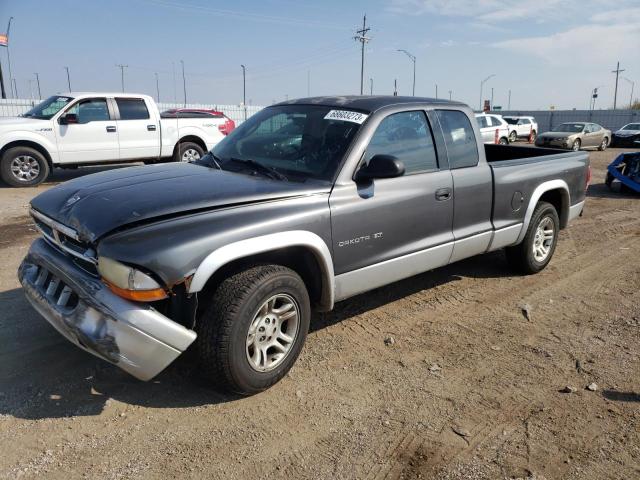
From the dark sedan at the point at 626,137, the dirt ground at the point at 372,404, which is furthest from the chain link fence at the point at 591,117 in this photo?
the dirt ground at the point at 372,404

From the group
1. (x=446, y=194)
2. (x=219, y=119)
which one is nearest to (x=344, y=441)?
(x=446, y=194)

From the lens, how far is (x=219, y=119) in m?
13.4

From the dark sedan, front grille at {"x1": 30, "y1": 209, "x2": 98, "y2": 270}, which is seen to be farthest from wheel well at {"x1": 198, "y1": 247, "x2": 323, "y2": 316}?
the dark sedan

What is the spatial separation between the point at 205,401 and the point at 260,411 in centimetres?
36

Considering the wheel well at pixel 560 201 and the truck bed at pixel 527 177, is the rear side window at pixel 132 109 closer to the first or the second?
the truck bed at pixel 527 177

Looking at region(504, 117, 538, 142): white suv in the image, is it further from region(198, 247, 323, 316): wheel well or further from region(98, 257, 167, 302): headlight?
region(98, 257, 167, 302): headlight

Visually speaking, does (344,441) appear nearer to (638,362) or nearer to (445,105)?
(638,362)

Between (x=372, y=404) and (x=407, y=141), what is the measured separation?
83.0 inches

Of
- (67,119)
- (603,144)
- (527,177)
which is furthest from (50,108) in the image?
(603,144)

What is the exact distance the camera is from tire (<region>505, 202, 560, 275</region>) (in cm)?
557

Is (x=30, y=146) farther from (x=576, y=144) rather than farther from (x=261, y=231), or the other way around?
(x=576, y=144)

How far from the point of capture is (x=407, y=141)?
167 inches

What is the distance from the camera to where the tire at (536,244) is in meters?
5.57

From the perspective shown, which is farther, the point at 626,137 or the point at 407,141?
the point at 626,137
